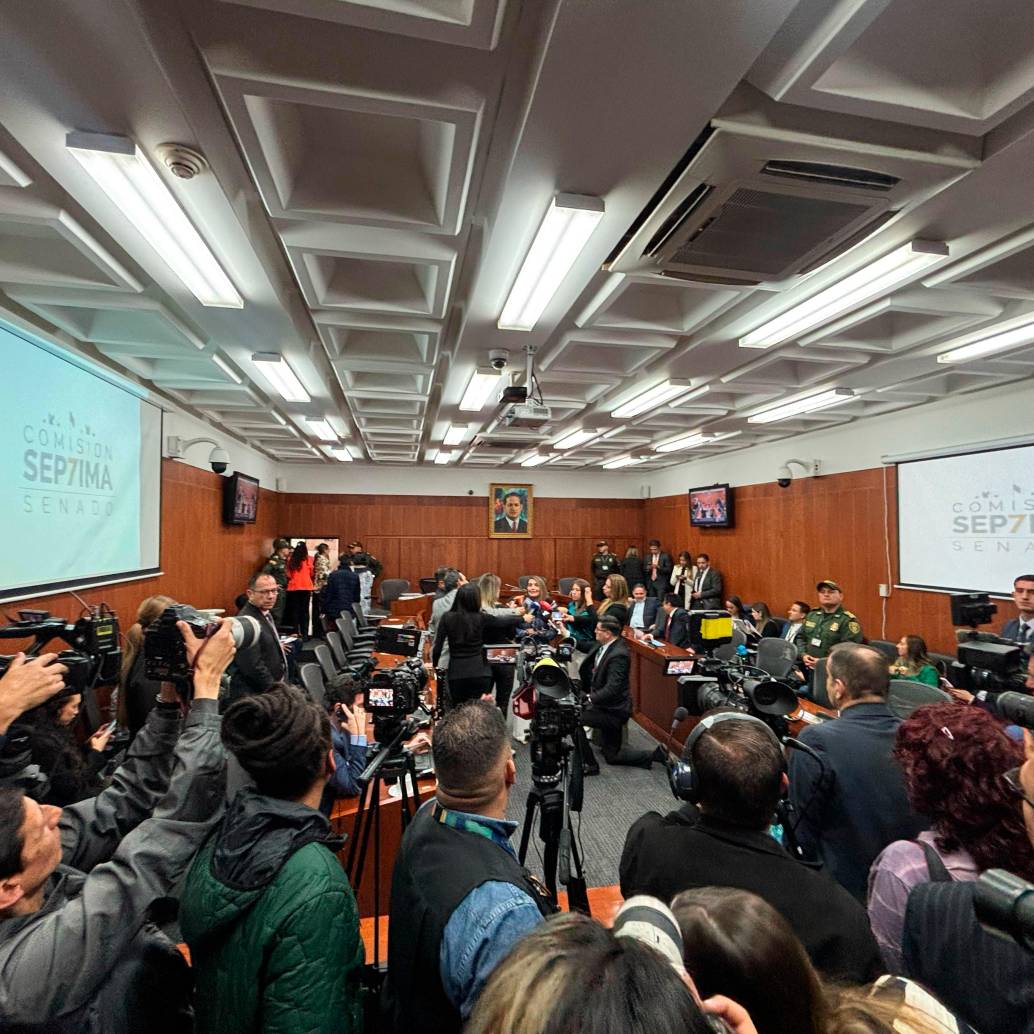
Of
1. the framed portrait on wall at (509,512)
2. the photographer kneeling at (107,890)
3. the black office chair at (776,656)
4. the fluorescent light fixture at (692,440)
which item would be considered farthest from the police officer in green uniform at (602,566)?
the photographer kneeling at (107,890)

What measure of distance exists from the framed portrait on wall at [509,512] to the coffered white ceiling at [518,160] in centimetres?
810

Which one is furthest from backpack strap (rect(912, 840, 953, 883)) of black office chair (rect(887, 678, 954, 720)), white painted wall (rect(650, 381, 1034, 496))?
white painted wall (rect(650, 381, 1034, 496))

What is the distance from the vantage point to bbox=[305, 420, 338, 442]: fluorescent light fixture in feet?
22.0

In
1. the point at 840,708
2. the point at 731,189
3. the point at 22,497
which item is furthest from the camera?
the point at 22,497

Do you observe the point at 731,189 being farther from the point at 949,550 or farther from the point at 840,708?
the point at 949,550

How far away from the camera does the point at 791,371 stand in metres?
4.85

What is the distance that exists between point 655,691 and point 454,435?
426cm

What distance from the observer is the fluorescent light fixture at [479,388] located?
4.51 meters

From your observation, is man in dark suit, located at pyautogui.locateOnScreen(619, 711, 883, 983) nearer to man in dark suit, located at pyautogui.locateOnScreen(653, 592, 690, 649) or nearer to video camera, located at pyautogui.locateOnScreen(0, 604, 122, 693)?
video camera, located at pyautogui.locateOnScreen(0, 604, 122, 693)

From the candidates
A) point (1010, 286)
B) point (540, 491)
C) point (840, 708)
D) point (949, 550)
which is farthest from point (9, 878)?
point (540, 491)

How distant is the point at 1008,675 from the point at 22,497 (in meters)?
5.38

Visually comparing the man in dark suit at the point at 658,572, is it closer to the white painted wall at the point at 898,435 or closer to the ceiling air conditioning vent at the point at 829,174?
the white painted wall at the point at 898,435

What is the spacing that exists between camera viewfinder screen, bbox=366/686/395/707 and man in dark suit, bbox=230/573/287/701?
1307 mm

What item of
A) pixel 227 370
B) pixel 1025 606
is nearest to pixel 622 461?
pixel 1025 606
